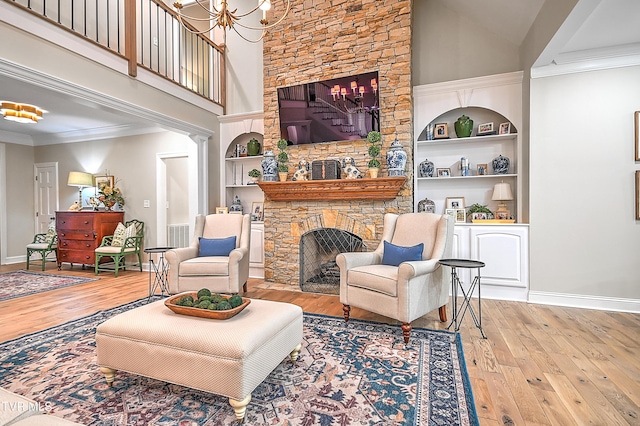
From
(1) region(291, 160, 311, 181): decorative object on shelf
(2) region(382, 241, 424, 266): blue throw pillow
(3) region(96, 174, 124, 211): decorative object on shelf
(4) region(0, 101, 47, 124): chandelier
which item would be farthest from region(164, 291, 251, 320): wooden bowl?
(3) region(96, 174, 124, 211): decorative object on shelf

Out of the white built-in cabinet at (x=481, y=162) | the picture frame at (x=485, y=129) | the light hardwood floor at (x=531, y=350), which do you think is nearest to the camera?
the light hardwood floor at (x=531, y=350)

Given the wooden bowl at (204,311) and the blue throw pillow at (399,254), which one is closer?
the wooden bowl at (204,311)

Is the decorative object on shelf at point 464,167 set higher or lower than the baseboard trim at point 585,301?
higher

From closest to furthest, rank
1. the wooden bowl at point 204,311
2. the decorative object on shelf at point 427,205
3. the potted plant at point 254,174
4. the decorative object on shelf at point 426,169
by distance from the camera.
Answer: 1. the wooden bowl at point 204,311
2. the decorative object on shelf at point 427,205
3. the decorative object on shelf at point 426,169
4. the potted plant at point 254,174

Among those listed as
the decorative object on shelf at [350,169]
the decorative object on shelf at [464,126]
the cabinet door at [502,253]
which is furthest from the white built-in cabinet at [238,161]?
the cabinet door at [502,253]

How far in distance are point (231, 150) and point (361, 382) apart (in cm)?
434

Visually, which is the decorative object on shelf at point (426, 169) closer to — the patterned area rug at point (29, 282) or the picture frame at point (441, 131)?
the picture frame at point (441, 131)

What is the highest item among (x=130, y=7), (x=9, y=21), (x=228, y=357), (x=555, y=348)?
(x=130, y=7)

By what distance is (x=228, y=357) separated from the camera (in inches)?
58.6

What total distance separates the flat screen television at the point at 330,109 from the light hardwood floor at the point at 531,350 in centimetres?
203

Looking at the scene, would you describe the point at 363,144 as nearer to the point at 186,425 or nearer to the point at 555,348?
the point at 555,348

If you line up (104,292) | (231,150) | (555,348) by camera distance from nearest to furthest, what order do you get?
(555,348) → (104,292) → (231,150)

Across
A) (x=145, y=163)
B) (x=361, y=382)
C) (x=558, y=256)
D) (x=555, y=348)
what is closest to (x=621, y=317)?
(x=558, y=256)

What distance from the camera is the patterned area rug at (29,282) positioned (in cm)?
391
